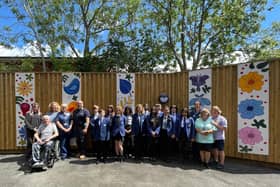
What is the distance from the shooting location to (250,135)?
568cm

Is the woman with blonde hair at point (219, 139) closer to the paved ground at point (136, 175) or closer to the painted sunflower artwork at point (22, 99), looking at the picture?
the paved ground at point (136, 175)

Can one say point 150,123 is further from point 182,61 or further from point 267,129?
point 182,61

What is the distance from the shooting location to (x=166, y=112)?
5.90 m

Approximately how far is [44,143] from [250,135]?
4758 millimetres

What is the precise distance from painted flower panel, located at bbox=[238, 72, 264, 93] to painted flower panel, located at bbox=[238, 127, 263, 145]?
928 mm

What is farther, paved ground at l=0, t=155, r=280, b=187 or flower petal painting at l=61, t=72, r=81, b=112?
flower petal painting at l=61, t=72, r=81, b=112

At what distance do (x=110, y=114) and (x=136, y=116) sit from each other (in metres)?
0.65

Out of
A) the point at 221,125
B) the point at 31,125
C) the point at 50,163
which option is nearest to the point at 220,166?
the point at 221,125

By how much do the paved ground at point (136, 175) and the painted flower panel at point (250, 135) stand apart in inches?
21.7

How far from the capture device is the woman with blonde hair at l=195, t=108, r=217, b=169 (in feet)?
17.8

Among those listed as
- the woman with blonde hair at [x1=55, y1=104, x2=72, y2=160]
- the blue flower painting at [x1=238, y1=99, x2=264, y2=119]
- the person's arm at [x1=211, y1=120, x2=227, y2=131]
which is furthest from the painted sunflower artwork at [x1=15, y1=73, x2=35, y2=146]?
the blue flower painting at [x1=238, y1=99, x2=264, y2=119]

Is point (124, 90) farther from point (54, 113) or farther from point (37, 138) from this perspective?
point (37, 138)

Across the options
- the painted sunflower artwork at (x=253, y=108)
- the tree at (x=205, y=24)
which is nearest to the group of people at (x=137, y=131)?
the painted sunflower artwork at (x=253, y=108)

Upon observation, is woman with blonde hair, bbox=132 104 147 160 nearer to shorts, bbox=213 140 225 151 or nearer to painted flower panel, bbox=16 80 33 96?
shorts, bbox=213 140 225 151
